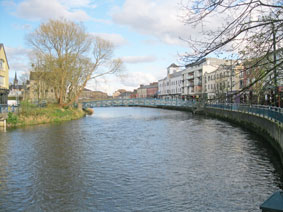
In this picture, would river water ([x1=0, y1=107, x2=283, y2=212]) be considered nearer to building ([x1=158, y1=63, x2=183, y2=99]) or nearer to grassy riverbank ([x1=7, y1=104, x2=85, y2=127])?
grassy riverbank ([x1=7, y1=104, x2=85, y2=127])

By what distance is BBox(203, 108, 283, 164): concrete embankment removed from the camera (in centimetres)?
1478

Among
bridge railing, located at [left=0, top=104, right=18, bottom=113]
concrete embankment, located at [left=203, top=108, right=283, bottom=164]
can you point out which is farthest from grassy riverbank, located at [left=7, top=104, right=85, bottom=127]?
concrete embankment, located at [left=203, top=108, right=283, bottom=164]

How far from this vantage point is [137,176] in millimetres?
11297

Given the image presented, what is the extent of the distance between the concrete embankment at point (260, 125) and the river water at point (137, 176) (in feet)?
2.05

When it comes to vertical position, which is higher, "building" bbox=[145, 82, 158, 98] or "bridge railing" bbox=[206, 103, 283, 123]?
"building" bbox=[145, 82, 158, 98]

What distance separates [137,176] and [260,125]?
46.4 feet

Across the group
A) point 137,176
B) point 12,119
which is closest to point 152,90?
point 12,119

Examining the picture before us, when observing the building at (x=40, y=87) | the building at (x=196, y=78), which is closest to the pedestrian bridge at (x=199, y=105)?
the building at (x=40, y=87)

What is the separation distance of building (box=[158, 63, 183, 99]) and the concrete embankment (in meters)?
59.2

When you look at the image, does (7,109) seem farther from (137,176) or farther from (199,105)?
(199,105)

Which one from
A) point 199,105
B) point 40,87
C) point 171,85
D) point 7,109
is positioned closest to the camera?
point 199,105

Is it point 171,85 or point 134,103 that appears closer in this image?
point 134,103

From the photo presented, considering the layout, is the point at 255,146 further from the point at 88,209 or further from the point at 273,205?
the point at 273,205

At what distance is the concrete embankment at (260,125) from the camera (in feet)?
48.5
